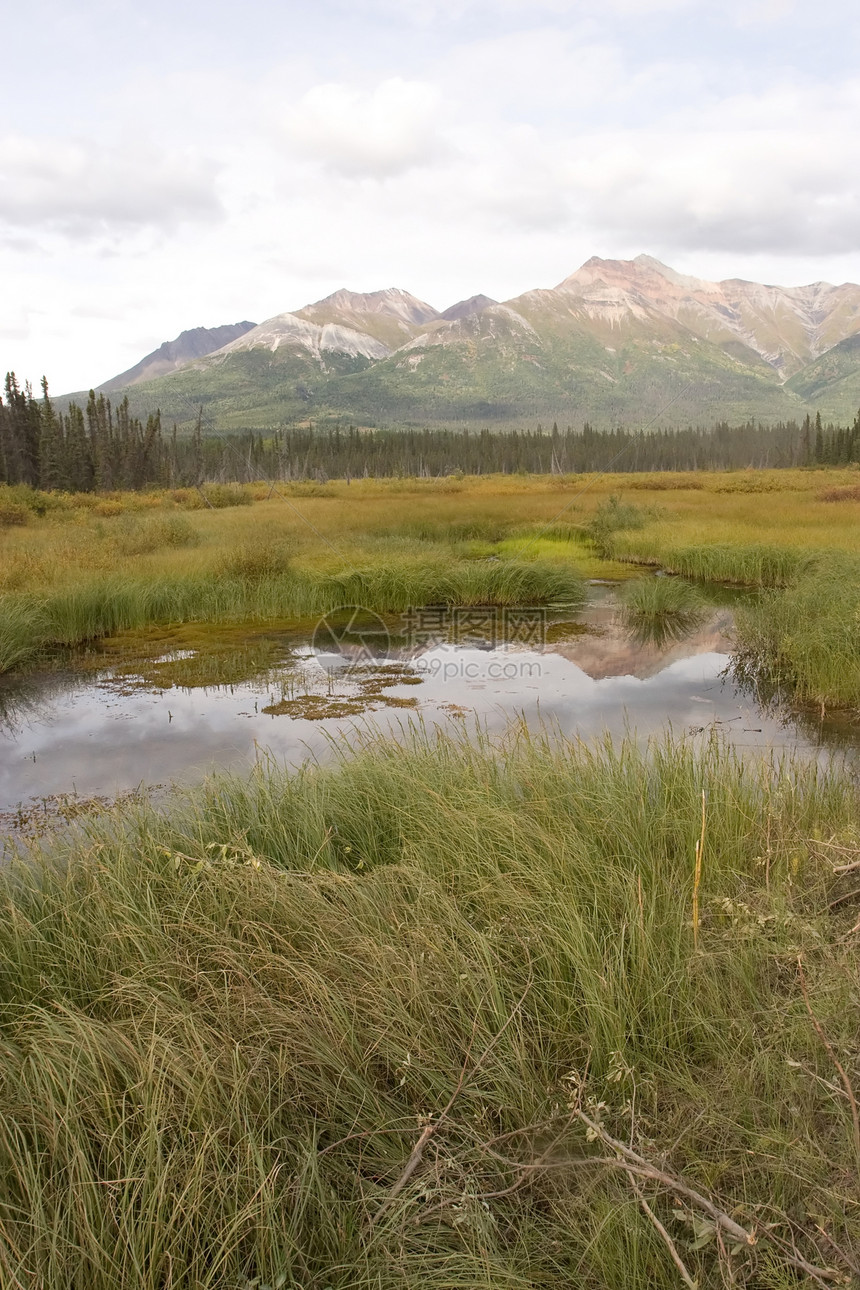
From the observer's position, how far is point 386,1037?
2.96 meters

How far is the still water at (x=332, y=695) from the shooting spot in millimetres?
7793

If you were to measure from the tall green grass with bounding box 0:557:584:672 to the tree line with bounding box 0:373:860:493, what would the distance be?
85.3 ft

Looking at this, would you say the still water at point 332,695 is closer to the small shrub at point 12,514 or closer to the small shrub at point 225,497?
the small shrub at point 12,514

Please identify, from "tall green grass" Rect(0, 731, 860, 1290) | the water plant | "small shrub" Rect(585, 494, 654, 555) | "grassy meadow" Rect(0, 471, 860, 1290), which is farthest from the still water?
"small shrub" Rect(585, 494, 654, 555)

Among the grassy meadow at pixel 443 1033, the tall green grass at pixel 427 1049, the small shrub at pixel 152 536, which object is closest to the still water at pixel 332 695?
the grassy meadow at pixel 443 1033

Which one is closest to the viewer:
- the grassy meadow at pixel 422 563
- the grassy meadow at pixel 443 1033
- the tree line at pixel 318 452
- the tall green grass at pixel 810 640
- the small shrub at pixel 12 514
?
the grassy meadow at pixel 443 1033

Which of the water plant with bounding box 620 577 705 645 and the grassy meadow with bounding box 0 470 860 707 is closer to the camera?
the grassy meadow with bounding box 0 470 860 707

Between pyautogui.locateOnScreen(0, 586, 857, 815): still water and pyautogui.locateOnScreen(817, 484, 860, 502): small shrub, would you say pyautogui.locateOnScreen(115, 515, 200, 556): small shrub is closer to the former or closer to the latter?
pyautogui.locateOnScreen(0, 586, 857, 815): still water

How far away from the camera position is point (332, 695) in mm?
10016

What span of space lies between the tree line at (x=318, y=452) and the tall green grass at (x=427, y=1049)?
38.9 metres

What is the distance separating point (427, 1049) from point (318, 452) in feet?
322

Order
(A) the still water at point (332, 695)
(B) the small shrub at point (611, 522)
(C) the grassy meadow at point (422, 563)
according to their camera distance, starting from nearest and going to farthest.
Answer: (A) the still water at point (332, 695)
(C) the grassy meadow at point (422, 563)
(B) the small shrub at point (611, 522)

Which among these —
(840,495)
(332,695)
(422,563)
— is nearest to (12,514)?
(422,563)

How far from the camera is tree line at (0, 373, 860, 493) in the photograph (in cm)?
4725
